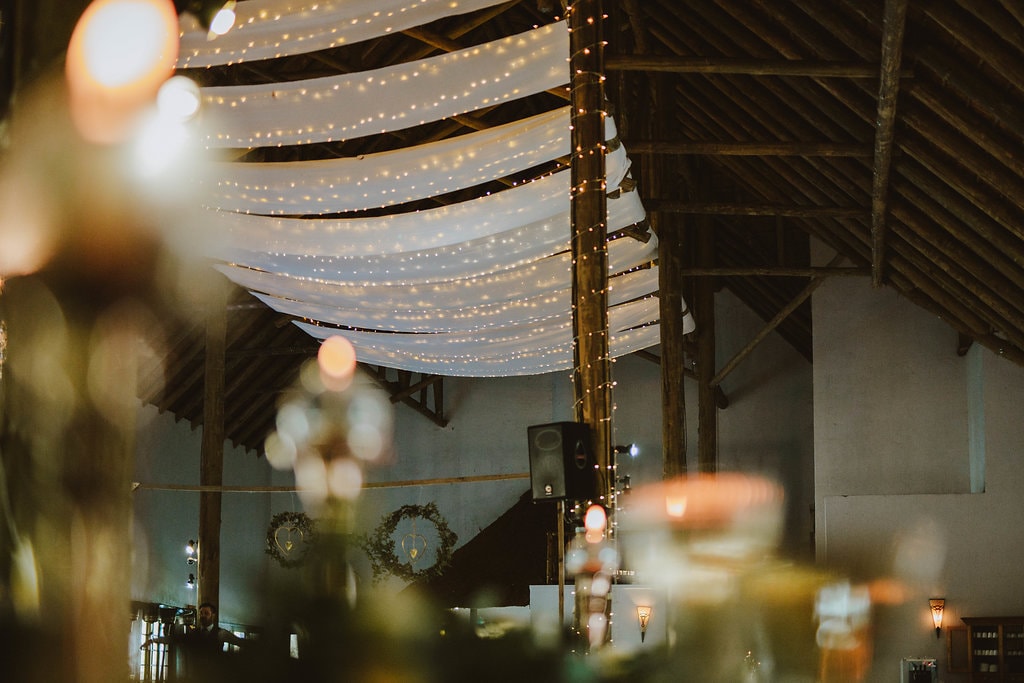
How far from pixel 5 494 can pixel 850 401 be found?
33.9 feet

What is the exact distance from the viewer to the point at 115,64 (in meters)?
1.04

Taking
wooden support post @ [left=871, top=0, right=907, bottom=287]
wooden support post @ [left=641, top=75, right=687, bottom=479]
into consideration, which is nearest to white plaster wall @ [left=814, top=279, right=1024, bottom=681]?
wooden support post @ [left=871, top=0, right=907, bottom=287]

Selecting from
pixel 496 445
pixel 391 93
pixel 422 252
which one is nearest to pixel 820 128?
pixel 422 252

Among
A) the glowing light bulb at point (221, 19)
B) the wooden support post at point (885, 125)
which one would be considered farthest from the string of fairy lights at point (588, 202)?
the glowing light bulb at point (221, 19)

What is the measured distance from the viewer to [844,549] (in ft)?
33.0

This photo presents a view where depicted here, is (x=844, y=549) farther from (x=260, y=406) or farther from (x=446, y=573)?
(x=260, y=406)

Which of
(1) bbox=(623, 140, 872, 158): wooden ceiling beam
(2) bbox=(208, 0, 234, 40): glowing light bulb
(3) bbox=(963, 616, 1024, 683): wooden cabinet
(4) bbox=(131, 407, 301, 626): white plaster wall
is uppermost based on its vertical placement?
(1) bbox=(623, 140, 872, 158): wooden ceiling beam

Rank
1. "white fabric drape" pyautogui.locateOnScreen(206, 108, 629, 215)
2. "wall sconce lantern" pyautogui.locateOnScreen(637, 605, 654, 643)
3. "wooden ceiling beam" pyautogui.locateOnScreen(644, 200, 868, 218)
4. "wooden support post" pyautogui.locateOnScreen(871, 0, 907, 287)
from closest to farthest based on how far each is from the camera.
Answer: "wooden support post" pyautogui.locateOnScreen(871, 0, 907, 287) < "white fabric drape" pyautogui.locateOnScreen(206, 108, 629, 215) < "wooden ceiling beam" pyautogui.locateOnScreen(644, 200, 868, 218) < "wall sconce lantern" pyautogui.locateOnScreen(637, 605, 654, 643)

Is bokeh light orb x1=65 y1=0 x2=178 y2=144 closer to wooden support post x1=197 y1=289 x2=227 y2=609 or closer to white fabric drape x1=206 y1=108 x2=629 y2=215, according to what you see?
white fabric drape x1=206 y1=108 x2=629 y2=215

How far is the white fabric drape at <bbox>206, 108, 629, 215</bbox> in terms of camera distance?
20.8 ft

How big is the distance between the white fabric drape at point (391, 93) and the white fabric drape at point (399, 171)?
0.27 metres

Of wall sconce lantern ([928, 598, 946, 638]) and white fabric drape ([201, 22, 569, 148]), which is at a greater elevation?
white fabric drape ([201, 22, 569, 148])

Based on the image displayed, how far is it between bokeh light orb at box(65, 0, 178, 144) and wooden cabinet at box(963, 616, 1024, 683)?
31.8ft

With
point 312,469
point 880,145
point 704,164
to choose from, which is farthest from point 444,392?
point 312,469
